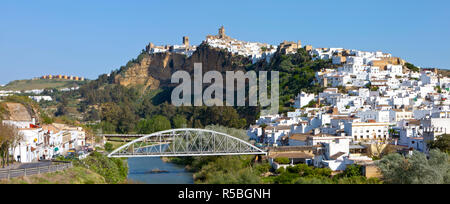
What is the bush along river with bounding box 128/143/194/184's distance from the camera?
32094 millimetres

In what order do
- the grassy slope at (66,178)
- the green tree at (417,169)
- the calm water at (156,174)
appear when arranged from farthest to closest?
the calm water at (156,174) < the green tree at (417,169) < the grassy slope at (66,178)

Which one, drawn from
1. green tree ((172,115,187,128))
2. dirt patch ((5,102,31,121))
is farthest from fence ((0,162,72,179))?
green tree ((172,115,187,128))

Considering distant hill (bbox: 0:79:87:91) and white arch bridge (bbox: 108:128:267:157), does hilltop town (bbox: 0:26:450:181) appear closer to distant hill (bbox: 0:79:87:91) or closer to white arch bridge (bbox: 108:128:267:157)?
white arch bridge (bbox: 108:128:267:157)

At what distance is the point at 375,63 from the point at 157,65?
5058cm

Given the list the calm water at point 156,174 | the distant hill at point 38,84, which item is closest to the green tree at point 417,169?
the calm water at point 156,174

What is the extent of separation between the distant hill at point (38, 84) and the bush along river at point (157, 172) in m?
93.5

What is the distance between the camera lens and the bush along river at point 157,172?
32094mm

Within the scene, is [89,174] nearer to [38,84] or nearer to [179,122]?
[179,122]

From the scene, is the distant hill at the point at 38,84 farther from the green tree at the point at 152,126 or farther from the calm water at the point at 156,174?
the calm water at the point at 156,174

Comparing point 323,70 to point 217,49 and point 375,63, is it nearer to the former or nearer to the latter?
point 375,63

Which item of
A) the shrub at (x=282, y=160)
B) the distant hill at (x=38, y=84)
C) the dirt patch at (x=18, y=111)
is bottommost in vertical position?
the shrub at (x=282, y=160)

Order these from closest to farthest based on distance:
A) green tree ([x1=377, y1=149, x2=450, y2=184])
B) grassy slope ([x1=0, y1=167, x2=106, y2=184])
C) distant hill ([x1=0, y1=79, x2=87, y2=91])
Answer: grassy slope ([x1=0, y1=167, x2=106, y2=184]) → green tree ([x1=377, y1=149, x2=450, y2=184]) → distant hill ([x1=0, y1=79, x2=87, y2=91])

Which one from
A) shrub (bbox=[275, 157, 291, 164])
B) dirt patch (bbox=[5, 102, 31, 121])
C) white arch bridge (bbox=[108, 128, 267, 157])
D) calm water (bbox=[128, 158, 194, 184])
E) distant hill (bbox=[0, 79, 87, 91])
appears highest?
distant hill (bbox=[0, 79, 87, 91])

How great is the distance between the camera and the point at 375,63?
64.4m
